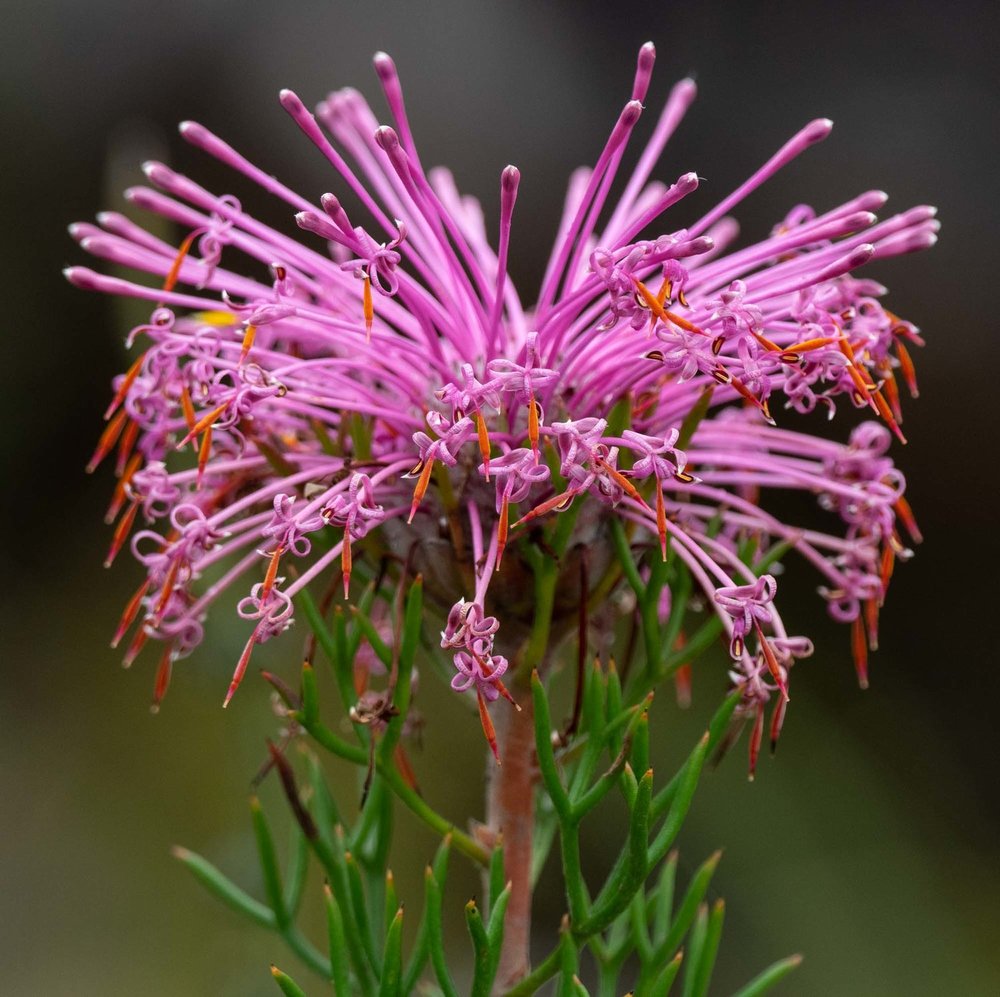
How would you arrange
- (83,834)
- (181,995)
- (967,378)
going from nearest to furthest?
(181,995) → (83,834) → (967,378)

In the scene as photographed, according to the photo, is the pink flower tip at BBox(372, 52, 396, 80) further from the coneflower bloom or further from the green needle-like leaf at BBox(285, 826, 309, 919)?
the green needle-like leaf at BBox(285, 826, 309, 919)

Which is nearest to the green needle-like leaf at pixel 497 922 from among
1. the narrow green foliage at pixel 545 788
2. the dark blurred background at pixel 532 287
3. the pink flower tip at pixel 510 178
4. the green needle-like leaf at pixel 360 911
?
the narrow green foliage at pixel 545 788

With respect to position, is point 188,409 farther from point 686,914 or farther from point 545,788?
point 686,914

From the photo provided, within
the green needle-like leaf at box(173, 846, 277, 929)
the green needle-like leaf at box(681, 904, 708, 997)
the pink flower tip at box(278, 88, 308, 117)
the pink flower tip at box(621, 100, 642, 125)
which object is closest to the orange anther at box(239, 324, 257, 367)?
the pink flower tip at box(278, 88, 308, 117)

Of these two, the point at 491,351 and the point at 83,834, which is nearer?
the point at 491,351

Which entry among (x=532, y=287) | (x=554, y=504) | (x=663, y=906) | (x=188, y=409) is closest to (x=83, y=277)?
(x=188, y=409)

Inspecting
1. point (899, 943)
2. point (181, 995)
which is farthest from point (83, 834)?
point (899, 943)

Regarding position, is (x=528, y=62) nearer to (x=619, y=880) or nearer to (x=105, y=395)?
(x=105, y=395)
